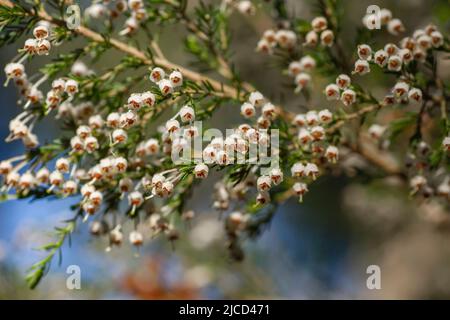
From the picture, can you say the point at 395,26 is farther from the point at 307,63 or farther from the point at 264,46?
the point at 264,46

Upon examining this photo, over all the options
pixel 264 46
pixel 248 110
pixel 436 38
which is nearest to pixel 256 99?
pixel 248 110

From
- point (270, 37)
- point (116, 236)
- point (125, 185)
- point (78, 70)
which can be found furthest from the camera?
point (270, 37)

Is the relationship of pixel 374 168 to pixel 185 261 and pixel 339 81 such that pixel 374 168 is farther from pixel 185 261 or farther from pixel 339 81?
pixel 185 261

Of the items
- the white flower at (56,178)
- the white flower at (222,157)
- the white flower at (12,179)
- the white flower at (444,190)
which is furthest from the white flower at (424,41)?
the white flower at (12,179)

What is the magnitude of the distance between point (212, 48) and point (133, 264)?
1.70 m

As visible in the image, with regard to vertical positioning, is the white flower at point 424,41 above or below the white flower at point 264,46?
below

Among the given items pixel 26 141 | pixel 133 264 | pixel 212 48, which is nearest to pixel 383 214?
pixel 133 264

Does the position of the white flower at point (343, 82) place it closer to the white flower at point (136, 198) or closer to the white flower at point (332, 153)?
the white flower at point (332, 153)

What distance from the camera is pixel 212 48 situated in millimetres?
2207

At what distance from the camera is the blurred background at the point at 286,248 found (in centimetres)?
311

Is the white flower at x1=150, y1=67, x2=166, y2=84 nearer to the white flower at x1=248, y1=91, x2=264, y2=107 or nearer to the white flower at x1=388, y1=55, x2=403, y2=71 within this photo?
the white flower at x1=248, y1=91, x2=264, y2=107

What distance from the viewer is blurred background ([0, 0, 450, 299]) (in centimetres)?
311

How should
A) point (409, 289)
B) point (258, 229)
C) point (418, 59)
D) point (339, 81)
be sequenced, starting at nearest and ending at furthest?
1. point (339, 81)
2. point (418, 59)
3. point (258, 229)
4. point (409, 289)

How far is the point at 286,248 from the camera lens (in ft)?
12.1
